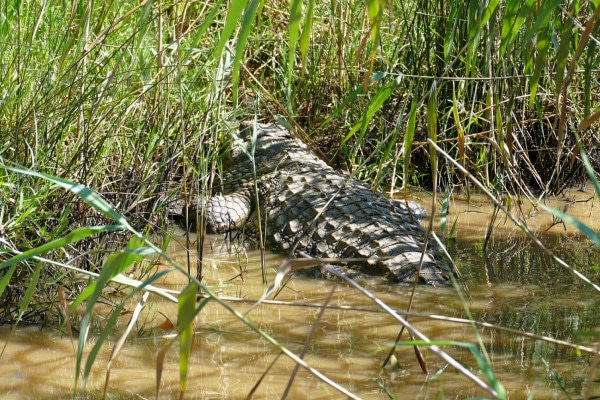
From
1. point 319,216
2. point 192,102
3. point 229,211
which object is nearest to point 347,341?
point 319,216

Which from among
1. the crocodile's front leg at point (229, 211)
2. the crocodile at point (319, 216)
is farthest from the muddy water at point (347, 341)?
the crocodile's front leg at point (229, 211)

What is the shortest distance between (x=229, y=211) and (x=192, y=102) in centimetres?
114

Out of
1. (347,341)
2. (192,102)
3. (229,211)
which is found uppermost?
(192,102)

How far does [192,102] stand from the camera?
425cm

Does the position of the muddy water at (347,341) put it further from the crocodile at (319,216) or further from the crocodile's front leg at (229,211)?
the crocodile's front leg at (229,211)

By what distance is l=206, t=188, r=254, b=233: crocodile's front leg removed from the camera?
201 inches

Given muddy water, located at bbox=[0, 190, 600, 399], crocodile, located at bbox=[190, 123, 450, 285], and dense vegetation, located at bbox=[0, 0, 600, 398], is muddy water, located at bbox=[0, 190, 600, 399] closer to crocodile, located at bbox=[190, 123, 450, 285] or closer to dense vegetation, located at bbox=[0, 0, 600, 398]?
crocodile, located at bbox=[190, 123, 450, 285]

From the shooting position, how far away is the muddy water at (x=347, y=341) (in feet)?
8.96

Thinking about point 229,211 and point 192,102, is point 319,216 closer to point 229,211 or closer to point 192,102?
point 229,211

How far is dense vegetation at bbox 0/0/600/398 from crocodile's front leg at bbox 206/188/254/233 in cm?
34

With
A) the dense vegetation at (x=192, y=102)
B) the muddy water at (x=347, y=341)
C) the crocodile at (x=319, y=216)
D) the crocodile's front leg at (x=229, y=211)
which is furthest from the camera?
the crocodile's front leg at (x=229, y=211)

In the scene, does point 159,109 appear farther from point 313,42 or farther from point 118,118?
point 313,42

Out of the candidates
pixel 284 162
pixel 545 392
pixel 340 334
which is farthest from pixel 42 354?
pixel 284 162

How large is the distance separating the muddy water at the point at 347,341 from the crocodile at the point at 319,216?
0.20 meters
